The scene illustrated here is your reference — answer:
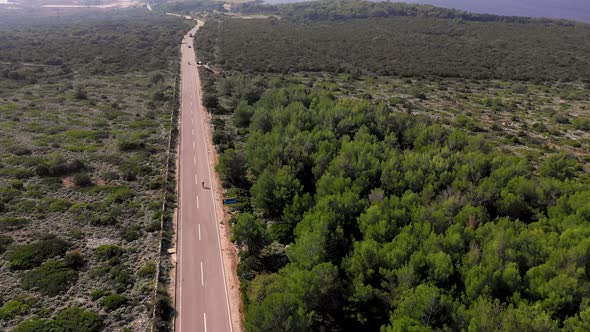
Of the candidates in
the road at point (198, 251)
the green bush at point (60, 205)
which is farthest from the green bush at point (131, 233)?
the green bush at point (60, 205)

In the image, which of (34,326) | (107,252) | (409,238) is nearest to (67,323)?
(34,326)

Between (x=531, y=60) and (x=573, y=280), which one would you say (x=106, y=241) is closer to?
(x=573, y=280)

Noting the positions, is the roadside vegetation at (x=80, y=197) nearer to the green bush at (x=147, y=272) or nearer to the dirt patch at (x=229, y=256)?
the green bush at (x=147, y=272)

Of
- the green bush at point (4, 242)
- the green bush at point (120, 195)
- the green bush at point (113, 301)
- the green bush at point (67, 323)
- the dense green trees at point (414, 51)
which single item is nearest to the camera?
the green bush at point (67, 323)

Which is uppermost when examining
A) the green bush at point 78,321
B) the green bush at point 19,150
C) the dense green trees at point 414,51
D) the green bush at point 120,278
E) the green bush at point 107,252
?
the dense green trees at point 414,51

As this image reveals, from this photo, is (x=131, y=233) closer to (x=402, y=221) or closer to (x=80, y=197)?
(x=80, y=197)

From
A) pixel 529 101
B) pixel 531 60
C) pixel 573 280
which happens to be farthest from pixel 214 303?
pixel 531 60
